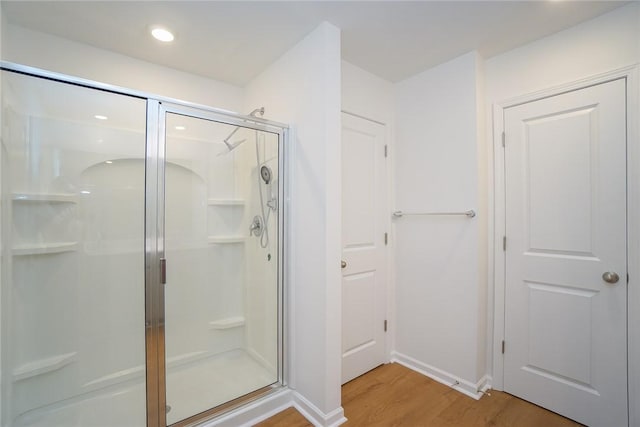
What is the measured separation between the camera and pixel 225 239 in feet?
7.20

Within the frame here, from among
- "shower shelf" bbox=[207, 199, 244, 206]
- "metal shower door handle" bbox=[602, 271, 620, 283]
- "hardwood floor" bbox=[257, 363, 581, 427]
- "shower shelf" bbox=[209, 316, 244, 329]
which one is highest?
"shower shelf" bbox=[207, 199, 244, 206]

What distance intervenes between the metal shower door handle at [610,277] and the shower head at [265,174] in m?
2.20

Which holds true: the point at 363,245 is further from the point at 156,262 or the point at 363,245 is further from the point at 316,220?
the point at 156,262

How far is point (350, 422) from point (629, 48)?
271cm

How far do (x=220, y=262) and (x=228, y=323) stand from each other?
1.66 ft

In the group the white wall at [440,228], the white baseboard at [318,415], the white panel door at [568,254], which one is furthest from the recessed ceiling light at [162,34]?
the white baseboard at [318,415]

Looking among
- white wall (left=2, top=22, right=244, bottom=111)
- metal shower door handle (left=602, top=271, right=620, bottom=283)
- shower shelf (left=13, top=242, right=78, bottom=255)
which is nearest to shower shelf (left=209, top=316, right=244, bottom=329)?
shower shelf (left=13, top=242, right=78, bottom=255)

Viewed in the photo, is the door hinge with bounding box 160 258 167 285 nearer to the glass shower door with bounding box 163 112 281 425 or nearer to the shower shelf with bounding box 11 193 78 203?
the glass shower door with bounding box 163 112 281 425

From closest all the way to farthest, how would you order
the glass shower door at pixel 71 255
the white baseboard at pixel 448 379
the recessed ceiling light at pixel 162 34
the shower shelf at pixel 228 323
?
the glass shower door at pixel 71 255 < the recessed ceiling light at pixel 162 34 < the white baseboard at pixel 448 379 < the shower shelf at pixel 228 323

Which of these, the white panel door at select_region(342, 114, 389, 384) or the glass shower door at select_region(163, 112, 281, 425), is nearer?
the glass shower door at select_region(163, 112, 281, 425)

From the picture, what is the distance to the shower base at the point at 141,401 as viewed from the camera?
1563 mm

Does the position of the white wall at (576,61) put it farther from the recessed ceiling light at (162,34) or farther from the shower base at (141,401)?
the recessed ceiling light at (162,34)

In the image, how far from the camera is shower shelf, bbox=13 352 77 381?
4.94ft

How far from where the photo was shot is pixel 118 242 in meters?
1.84
